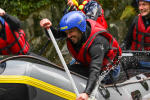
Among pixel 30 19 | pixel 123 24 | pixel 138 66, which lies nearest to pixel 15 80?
pixel 138 66

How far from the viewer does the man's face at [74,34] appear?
8.25 feet

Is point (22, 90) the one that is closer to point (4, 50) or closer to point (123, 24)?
point (4, 50)

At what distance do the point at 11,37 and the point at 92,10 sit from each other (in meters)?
1.19

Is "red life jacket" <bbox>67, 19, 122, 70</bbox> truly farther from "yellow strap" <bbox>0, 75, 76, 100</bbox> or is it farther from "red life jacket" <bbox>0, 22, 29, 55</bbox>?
"red life jacket" <bbox>0, 22, 29, 55</bbox>

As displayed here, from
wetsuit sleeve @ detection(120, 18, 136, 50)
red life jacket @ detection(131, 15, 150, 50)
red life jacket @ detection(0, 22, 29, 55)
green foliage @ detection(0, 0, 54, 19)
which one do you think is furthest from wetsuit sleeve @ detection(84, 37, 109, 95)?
green foliage @ detection(0, 0, 54, 19)

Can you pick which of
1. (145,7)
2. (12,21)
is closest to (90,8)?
(145,7)

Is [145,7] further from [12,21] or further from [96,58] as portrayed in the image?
[12,21]

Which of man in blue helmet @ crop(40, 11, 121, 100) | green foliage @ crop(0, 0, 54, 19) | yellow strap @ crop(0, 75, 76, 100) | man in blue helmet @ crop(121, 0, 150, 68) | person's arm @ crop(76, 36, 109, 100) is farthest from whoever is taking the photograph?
green foliage @ crop(0, 0, 54, 19)

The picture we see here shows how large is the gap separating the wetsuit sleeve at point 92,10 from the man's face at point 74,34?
107 centimetres

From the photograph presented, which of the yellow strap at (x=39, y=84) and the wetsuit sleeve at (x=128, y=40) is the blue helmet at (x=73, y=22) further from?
the wetsuit sleeve at (x=128, y=40)

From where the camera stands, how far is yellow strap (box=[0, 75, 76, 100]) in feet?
6.30

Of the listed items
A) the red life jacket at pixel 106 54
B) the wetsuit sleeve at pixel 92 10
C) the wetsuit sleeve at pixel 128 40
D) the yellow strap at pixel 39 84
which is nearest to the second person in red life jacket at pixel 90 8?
the wetsuit sleeve at pixel 92 10

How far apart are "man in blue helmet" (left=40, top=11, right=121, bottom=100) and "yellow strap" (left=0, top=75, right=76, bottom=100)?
15cm

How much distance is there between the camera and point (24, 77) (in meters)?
1.96
